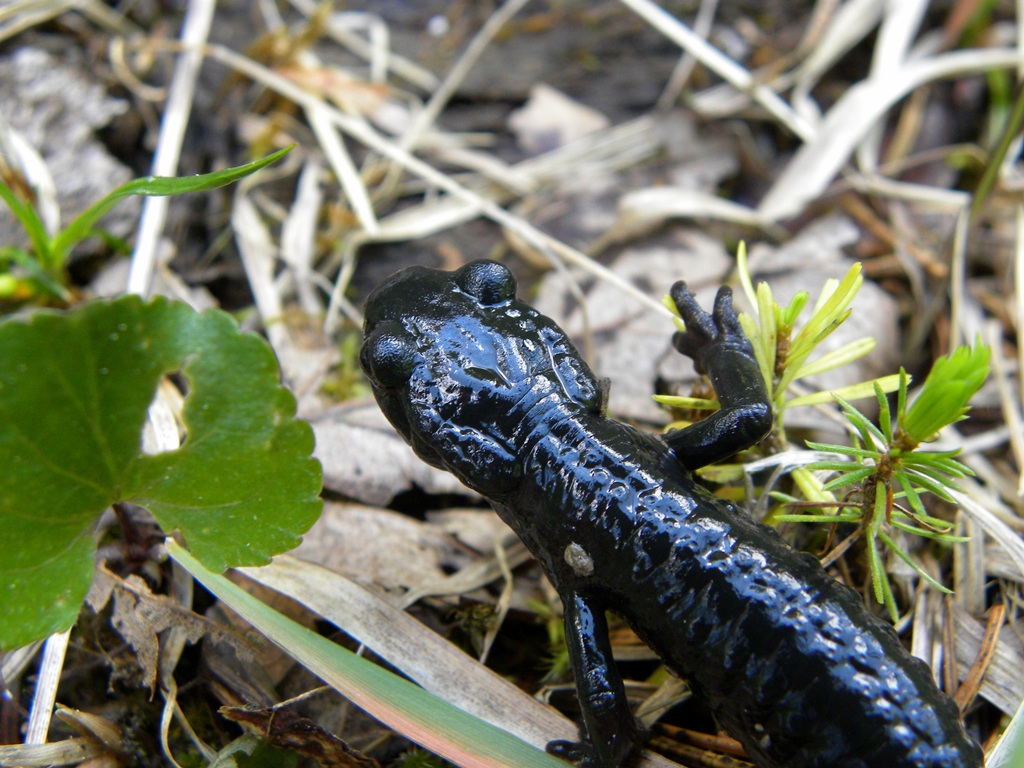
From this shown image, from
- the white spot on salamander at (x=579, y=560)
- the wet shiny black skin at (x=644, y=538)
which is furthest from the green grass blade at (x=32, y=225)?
the white spot on salamander at (x=579, y=560)

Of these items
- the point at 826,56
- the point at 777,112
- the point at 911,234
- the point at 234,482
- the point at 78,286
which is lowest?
the point at 78,286

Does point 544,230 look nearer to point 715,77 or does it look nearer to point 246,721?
point 715,77

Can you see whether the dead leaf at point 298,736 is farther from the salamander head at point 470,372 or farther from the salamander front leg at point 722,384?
the salamander front leg at point 722,384

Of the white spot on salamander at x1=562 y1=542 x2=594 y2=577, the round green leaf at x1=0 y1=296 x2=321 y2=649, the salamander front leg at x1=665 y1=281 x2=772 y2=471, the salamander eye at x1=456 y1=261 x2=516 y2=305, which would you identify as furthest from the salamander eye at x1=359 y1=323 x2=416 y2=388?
the salamander front leg at x1=665 y1=281 x2=772 y2=471

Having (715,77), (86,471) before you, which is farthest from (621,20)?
(86,471)

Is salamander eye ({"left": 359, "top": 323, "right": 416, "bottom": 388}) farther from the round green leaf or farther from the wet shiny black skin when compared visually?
the round green leaf
